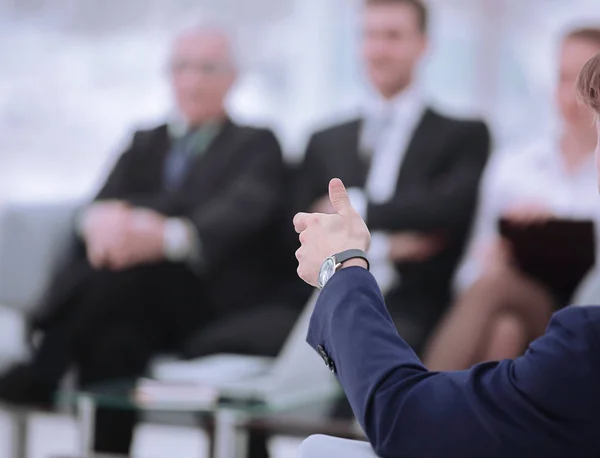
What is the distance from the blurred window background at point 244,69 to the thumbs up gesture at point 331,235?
3.06 meters

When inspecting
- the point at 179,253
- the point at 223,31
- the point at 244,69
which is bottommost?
the point at 179,253

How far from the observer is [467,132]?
435cm

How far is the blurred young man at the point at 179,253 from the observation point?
448cm

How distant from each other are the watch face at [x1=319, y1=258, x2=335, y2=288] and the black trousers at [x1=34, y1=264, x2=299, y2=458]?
10.4 feet

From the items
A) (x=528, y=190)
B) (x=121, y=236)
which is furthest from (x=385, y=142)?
(x=121, y=236)

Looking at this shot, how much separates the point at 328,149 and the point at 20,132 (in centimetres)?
189

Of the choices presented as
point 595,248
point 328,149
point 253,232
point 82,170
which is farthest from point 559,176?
point 82,170

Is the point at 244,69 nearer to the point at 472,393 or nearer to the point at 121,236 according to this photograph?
the point at 121,236

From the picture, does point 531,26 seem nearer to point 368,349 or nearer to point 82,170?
point 82,170

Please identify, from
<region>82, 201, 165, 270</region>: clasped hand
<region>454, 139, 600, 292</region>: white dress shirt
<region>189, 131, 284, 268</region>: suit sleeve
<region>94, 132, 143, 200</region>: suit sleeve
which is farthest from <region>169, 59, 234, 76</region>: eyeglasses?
<region>454, 139, 600, 292</region>: white dress shirt

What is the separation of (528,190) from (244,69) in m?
1.61

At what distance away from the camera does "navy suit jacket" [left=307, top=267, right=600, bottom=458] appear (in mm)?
1064

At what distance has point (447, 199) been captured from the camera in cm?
428

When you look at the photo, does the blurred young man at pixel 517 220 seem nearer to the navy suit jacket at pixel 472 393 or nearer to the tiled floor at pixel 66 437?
the tiled floor at pixel 66 437
